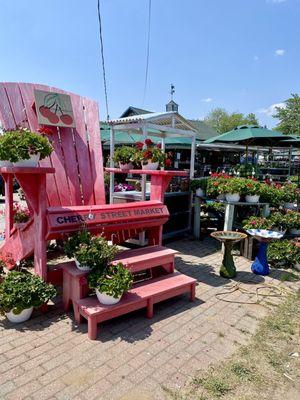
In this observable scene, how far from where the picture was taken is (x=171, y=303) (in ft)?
10.9

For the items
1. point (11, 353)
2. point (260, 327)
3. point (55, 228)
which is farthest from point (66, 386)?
point (260, 327)

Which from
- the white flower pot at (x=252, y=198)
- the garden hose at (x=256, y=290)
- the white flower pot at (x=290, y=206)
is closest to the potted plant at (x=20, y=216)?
the garden hose at (x=256, y=290)

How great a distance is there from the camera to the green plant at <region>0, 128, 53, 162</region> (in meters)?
2.63

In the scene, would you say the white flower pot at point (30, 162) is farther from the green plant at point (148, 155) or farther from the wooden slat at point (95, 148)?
the green plant at point (148, 155)

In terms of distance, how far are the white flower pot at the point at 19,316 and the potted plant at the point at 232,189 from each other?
11.8ft

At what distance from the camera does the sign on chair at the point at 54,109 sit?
3496mm

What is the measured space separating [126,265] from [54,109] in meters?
2.05

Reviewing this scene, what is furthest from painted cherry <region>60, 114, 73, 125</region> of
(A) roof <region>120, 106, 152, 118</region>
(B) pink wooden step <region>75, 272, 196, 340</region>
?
(A) roof <region>120, 106, 152, 118</region>

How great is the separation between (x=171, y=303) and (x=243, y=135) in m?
5.31

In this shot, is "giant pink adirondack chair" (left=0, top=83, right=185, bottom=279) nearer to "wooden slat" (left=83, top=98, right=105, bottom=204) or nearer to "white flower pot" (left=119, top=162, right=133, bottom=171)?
"wooden slat" (left=83, top=98, right=105, bottom=204)

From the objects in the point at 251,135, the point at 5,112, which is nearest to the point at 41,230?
the point at 5,112

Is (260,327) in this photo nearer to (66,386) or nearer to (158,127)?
(66,386)

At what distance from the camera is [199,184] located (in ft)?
19.0

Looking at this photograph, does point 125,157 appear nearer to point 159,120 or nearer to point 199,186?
point 159,120
